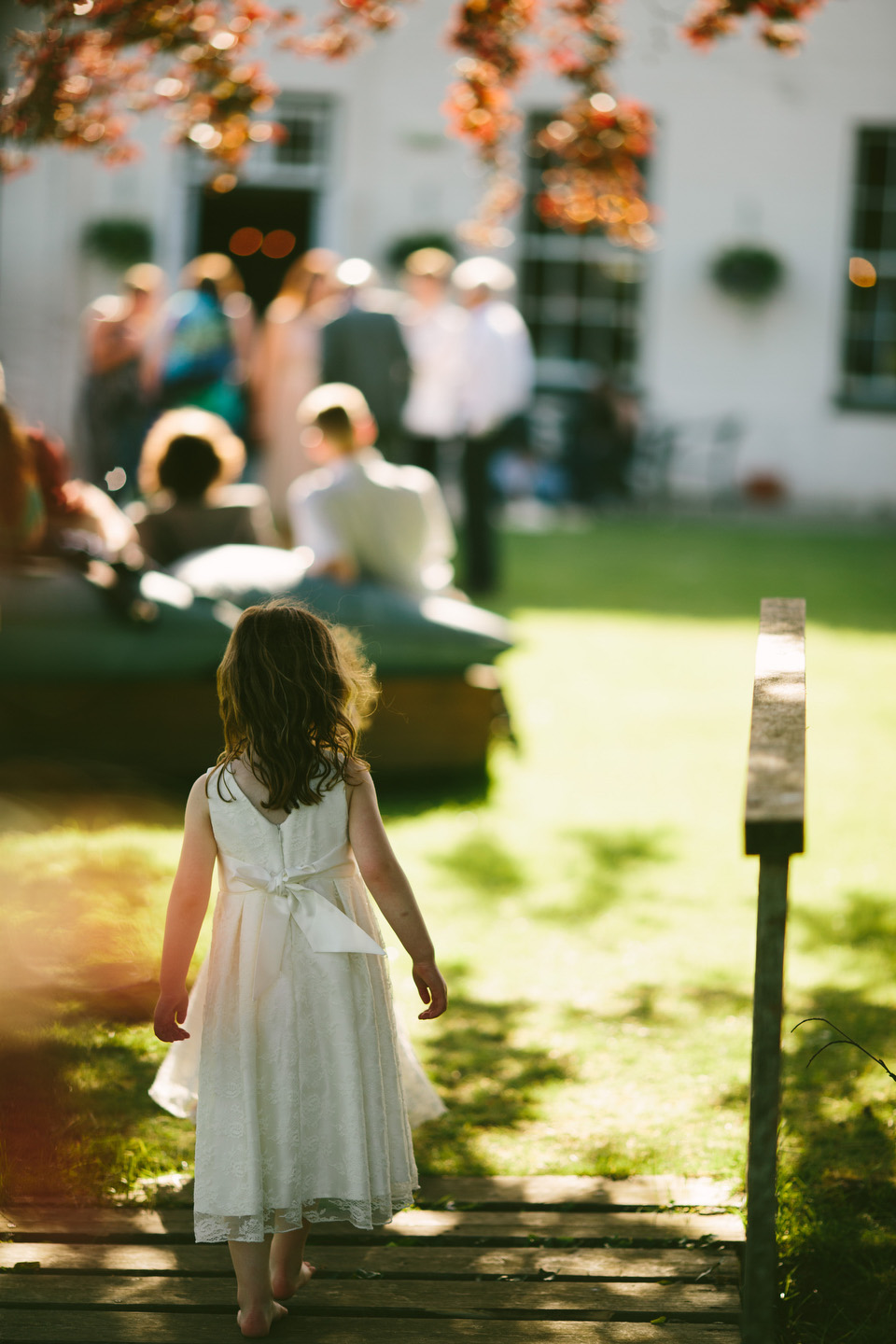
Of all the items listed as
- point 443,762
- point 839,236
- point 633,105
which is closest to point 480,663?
point 443,762

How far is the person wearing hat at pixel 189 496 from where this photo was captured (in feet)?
20.0

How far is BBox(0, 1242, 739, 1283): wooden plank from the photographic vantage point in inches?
104

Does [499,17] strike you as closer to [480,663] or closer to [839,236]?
[480,663]

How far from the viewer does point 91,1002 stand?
3.86 m

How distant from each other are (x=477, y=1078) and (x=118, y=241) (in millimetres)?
13360

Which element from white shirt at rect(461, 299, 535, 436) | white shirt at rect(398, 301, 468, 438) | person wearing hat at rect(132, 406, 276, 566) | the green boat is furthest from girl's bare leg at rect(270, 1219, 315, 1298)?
white shirt at rect(461, 299, 535, 436)

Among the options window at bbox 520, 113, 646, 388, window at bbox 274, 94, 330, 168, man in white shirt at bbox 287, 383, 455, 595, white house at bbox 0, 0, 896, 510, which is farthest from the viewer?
window at bbox 520, 113, 646, 388

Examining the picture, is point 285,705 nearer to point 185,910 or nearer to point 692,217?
point 185,910

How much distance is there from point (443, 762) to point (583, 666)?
234 cm

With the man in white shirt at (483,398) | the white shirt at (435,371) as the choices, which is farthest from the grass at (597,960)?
the white shirt at (435,371)

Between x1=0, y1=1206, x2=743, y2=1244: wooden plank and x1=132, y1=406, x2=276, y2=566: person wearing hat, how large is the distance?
3.68 metres

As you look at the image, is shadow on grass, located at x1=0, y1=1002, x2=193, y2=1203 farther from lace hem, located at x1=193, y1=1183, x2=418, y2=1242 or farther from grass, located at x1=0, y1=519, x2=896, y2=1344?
lace hem, located at x1=193, y1=1183, x2=418, y2=1242

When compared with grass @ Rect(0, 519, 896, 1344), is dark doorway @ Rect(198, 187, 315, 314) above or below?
above

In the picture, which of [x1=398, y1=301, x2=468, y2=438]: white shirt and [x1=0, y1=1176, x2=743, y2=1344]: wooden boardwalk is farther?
[x1=398, y1=301, x2=468, y2=438]: white shirt
